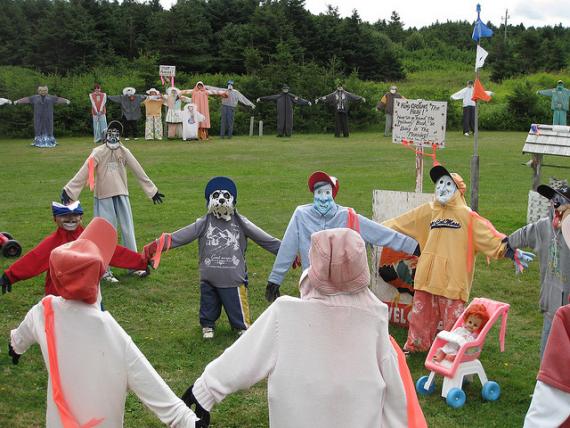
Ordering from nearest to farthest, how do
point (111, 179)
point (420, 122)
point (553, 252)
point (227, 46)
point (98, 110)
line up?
1. point (553, 252)
2. point (420, 122)
3. point (111, 179)
4. point (98, 110)
5. point (227, 46)

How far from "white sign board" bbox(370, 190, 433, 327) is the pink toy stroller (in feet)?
5.89

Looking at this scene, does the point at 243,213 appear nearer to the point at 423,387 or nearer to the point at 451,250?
the point at 451,250

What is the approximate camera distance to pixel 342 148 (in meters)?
24.9

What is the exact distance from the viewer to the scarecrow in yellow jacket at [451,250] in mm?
7711

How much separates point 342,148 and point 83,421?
68.6 ft

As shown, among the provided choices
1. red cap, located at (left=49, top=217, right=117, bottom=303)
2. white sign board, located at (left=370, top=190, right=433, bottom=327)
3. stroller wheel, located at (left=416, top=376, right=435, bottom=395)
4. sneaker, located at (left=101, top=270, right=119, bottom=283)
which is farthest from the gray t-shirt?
red cap, located at (left=49, top=217, right=117, bottom=303)

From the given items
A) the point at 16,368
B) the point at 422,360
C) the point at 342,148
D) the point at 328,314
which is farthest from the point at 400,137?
the point at 342,148

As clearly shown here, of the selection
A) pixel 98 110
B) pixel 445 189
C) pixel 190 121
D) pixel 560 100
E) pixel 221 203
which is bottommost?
pixel 221 203

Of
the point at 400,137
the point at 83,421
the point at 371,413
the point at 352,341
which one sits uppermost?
the point at 400,137

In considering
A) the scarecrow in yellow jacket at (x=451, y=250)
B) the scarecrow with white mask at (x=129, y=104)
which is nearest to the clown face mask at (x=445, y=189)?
the scarecrow in yellow jacket at (x=451, y=250)

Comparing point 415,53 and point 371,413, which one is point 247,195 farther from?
point 415,53

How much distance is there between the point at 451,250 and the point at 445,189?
0.60 m

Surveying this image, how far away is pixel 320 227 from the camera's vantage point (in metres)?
7.79

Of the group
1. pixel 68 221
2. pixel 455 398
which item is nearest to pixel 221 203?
pixel 68 221
